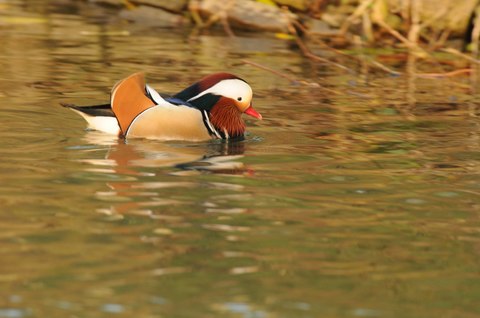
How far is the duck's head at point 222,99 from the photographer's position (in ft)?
34.2

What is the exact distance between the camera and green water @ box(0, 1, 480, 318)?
19.6 feet

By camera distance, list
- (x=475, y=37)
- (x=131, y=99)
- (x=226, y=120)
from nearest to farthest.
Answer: (x=131, y=99), (x=226, y=120), (x=475, y=37)

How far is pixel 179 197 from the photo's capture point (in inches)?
317

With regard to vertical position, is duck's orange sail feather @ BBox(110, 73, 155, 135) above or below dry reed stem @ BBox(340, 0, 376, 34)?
below

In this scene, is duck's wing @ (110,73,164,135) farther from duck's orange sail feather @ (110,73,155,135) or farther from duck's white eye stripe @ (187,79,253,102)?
duck's white eye stripe @ (187,79,253,102)

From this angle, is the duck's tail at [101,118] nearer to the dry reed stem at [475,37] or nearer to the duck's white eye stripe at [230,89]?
the duck's white eye stripe at [230,89]

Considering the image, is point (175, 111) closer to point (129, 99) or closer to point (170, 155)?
point (129, 99)

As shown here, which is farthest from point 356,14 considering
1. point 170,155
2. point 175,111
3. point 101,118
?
point 170,155

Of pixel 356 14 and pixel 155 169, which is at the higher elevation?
pixel 356 14

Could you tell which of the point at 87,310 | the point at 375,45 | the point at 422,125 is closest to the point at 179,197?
the point at 87,310

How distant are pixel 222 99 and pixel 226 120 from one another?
0.55 ft

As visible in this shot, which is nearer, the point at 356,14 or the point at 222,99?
the point at 222,99

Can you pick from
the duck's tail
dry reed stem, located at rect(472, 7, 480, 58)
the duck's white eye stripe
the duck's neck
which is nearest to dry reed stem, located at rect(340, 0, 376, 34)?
dry reed stem, located at rect(472, 7, 480, 58)

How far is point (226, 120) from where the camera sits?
10.5 metres
